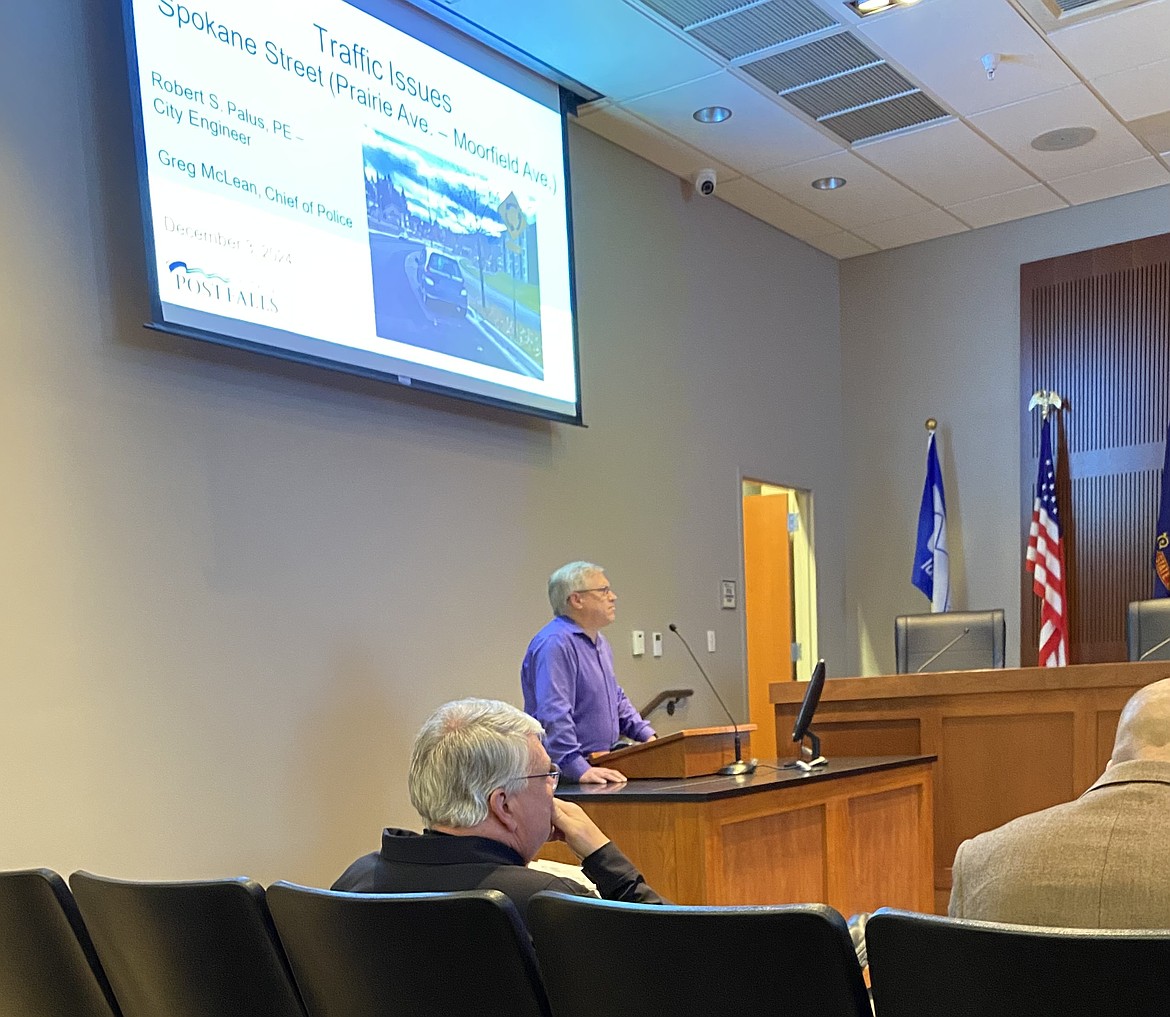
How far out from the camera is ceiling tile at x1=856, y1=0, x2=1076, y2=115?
16.2 feet

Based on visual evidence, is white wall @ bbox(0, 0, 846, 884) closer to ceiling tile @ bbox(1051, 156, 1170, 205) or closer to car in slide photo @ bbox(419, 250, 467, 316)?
car in slide photo @ bbox(419, 250, 467, 316)

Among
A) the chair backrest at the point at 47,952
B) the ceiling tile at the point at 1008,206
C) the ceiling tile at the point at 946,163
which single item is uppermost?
the ceiling tile at the point at 946,163

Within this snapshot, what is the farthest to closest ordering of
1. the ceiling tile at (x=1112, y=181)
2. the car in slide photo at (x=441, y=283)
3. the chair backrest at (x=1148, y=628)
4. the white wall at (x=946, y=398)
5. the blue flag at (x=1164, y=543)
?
the white wall at (x=946, y=398)
the ceiling tile at (x=1112, y=181)
the blue flag at (x=1164, y=543)
the chair backrest at (x=1148, y=628)
the car in slide photo at (x=441, y=283)

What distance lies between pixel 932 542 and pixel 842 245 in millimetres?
1894

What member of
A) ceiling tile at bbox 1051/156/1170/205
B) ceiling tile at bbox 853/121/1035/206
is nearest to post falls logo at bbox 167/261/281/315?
ceiling tile at bbox 853/121/1035/206

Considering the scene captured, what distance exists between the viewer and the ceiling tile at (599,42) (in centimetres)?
483

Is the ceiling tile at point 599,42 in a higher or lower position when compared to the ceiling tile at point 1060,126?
higher

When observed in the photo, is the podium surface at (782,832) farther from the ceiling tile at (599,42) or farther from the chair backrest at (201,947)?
the ceiling tile at (599,42)

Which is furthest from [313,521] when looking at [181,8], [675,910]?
[675,910]

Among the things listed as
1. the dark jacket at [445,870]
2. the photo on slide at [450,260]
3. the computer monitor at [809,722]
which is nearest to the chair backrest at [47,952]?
the dark jacket at [445,870]

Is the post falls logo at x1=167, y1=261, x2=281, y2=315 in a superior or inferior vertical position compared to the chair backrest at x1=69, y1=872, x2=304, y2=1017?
superior

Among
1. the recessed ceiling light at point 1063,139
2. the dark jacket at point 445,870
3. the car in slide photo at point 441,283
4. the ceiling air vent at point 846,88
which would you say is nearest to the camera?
the dark jacket at point 445,870

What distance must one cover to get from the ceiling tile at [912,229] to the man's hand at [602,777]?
4.51m

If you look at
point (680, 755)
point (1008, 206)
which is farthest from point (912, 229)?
point (680, 755)
